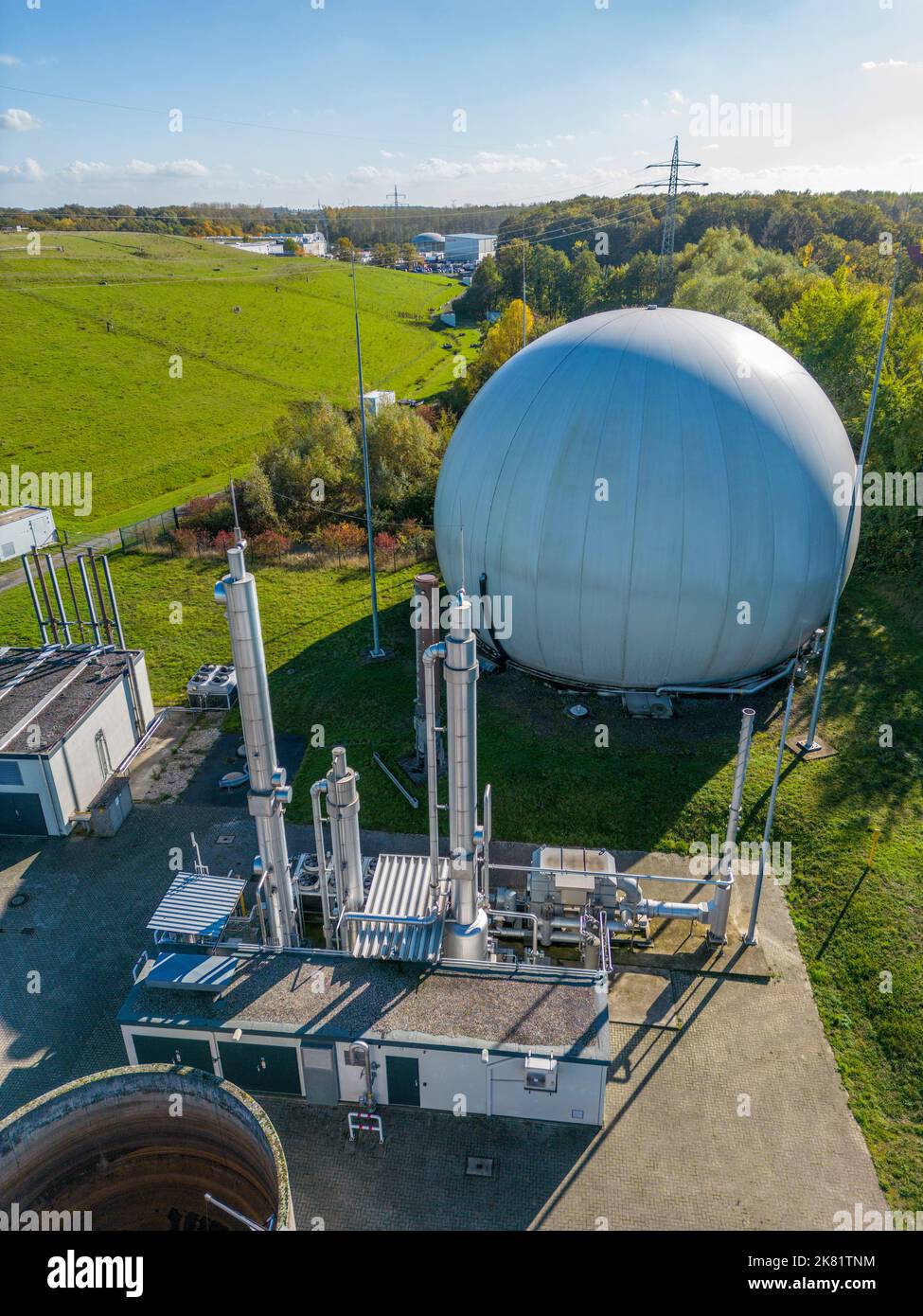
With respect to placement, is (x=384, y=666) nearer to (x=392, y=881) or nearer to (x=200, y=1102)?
(x=392, y=881)

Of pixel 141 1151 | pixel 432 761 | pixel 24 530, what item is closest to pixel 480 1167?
pixel 141 1151

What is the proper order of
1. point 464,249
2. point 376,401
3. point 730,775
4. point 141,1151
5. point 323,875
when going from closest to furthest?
point 141,1151, point 323,875, point 730,775, point 376,401, point 464,249

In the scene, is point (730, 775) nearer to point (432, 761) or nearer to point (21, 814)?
point (432, 761)

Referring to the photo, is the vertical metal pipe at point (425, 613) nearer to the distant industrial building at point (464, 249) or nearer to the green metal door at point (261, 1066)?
the green metal door at point (261, 1066)

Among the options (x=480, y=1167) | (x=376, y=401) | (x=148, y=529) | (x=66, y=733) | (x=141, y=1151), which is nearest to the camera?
(x=141, y=1151)

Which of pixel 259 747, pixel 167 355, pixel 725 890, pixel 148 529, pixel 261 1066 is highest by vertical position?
pixel 167 355

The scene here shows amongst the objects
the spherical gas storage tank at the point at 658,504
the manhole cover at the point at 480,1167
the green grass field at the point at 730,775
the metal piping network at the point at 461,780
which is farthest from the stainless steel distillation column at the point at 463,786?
the spherical gas storage tank at the point at 658,504

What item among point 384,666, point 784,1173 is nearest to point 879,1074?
point 784,1173
